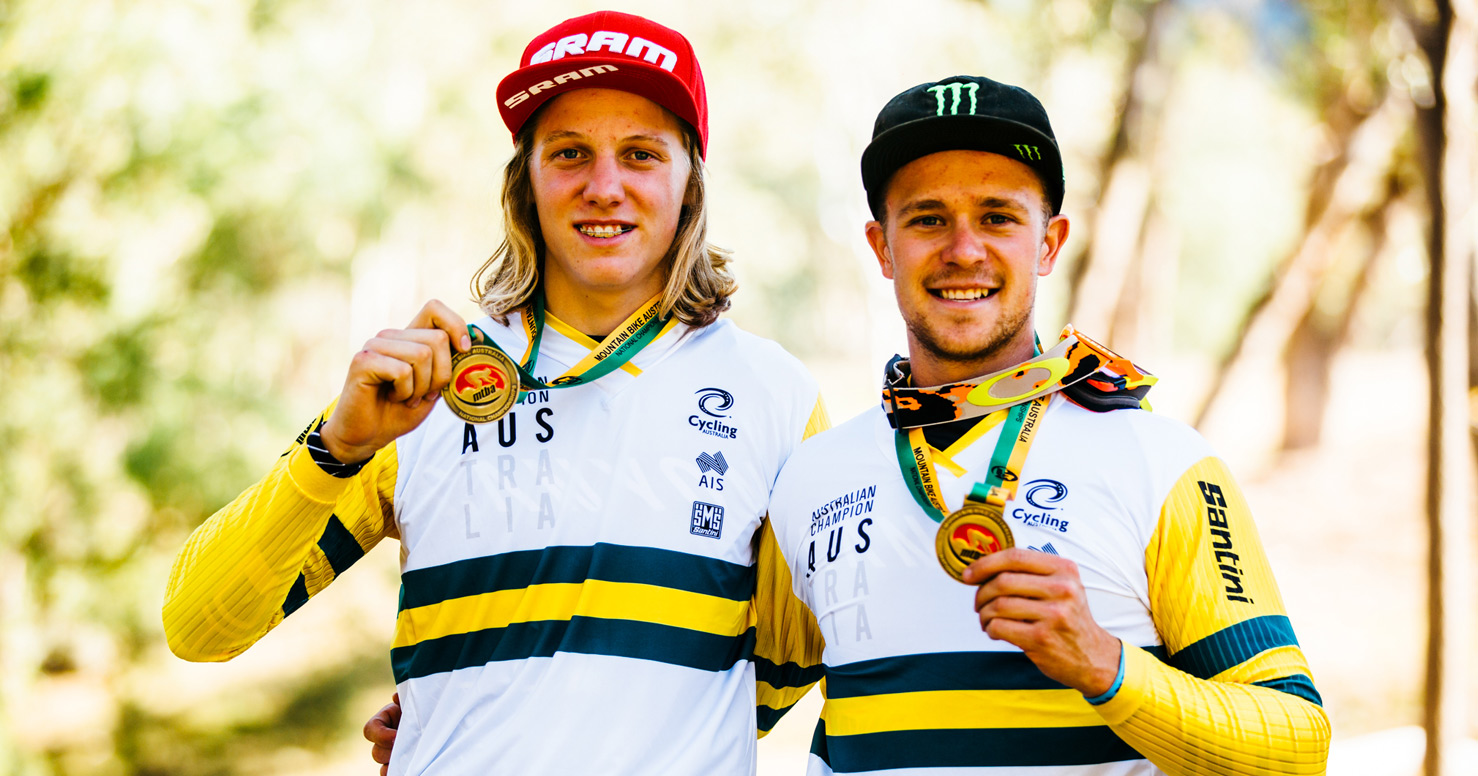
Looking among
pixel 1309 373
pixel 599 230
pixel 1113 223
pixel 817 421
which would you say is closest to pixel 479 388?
pixel 599 230

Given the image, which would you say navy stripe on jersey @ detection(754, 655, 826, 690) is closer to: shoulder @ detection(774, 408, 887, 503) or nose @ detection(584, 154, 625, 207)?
shoulder @ detection(774, 408, 887, 503)

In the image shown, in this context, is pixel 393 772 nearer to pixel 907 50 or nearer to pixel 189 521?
pixel 189 521

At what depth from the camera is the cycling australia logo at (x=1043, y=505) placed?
259 centimetres

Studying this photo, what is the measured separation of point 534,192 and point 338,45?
9430mm

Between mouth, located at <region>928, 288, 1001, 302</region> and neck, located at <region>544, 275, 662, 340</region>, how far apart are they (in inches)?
33.1

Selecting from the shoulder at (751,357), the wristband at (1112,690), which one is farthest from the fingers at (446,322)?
the wristband at (1112,690)

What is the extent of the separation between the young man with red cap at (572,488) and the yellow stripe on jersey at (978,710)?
1.45 feet

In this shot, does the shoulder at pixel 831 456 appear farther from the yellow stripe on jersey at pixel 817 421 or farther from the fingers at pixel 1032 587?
the fingers at pixel 1032 587

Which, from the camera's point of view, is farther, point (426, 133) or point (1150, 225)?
point (426, 133)

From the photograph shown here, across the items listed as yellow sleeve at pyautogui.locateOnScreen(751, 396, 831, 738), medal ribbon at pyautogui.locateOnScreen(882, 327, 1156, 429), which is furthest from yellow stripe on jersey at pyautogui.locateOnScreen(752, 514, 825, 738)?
medal ribbon at pyautogui.locateOnScreen(882, 327, 1156, 429)

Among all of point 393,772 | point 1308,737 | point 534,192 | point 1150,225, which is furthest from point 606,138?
point 1150,225

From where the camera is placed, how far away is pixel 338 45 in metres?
11.5

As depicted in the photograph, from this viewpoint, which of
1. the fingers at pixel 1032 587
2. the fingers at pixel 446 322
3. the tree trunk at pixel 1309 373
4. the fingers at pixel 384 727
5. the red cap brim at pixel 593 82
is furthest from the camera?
the tree trunk at pixel 1309 373

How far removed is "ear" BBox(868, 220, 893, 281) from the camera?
3.06m
